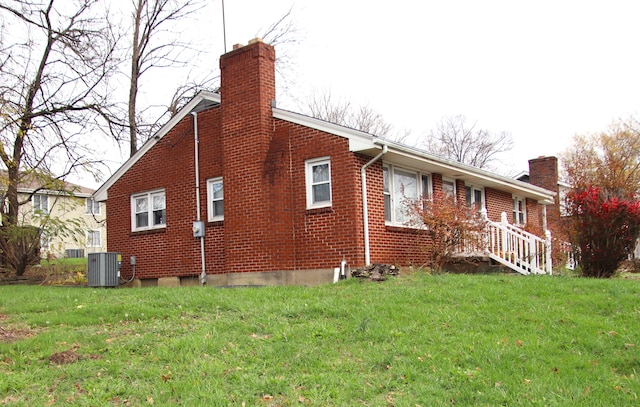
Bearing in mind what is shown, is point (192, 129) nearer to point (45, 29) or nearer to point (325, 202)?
point (325, 202)

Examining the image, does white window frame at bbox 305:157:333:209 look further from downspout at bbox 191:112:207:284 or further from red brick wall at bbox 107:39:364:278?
downspout at bbox 191:112:207:284

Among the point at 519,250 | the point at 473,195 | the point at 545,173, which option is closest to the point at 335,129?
the point at 519,250

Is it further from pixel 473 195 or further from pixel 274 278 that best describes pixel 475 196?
pixel 274 278

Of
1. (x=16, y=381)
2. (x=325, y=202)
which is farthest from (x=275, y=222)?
(x=16, y=381)

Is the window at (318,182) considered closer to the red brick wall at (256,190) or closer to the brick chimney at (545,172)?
the red brick wall at (256,190)

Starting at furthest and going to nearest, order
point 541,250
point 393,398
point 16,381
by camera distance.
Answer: point 541,250 → point 16,381 → point 393,398

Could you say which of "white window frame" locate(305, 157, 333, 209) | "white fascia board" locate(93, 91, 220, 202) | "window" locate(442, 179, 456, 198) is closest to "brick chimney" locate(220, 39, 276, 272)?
"white window frame" locate(305, 157, 333, 209)

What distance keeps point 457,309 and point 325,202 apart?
5.42 meters

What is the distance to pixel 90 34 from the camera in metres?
16.9

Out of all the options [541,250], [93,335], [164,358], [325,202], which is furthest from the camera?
[541,250]

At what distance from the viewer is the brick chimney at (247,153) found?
13.2 meters

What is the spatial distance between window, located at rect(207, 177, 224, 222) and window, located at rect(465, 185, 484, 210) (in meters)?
7.40

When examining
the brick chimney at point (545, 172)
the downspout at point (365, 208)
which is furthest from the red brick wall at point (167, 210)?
the brick chimney at point (545, 172)

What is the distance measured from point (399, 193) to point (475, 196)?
16.5 ft
